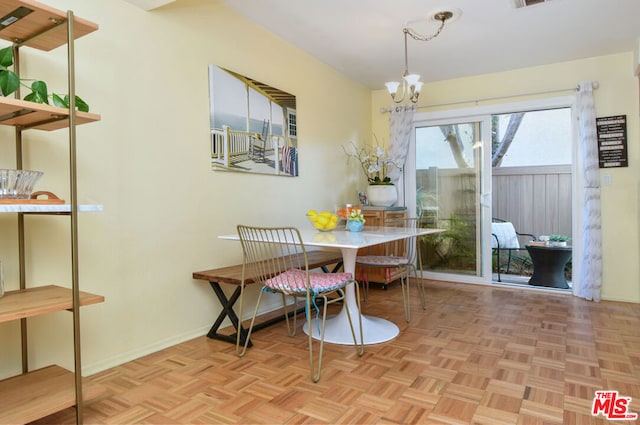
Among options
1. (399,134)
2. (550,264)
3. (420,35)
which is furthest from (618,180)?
(420,35)

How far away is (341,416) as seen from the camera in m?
1.66

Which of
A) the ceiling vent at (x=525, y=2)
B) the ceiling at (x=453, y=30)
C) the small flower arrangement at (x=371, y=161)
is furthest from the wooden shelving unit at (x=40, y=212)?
the small flower arrangement at (x=371, y=161)

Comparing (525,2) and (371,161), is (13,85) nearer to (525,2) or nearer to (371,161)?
(525,2)

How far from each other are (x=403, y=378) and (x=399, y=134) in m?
3.20

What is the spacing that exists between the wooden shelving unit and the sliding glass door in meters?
3.72

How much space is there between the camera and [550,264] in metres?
4.38

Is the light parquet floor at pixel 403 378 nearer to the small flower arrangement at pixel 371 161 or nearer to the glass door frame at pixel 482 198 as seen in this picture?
the glass door frame at pixel 482 198

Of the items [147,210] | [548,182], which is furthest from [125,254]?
[548,182]


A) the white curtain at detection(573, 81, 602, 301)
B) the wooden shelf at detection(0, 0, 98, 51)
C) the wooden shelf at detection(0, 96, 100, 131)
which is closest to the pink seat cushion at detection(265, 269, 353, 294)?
the wooden shelf at detection(0, 96, 100, 131)

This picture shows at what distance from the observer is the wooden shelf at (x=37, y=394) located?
1456 millimetres

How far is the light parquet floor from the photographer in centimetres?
168

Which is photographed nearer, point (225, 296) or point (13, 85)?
point (13, 85)

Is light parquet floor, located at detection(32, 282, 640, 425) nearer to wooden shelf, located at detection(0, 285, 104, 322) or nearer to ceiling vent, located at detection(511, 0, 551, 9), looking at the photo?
wooden shelf, located at detection(0, 285, 104, 322)

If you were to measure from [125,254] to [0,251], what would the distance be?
0.57 metres
